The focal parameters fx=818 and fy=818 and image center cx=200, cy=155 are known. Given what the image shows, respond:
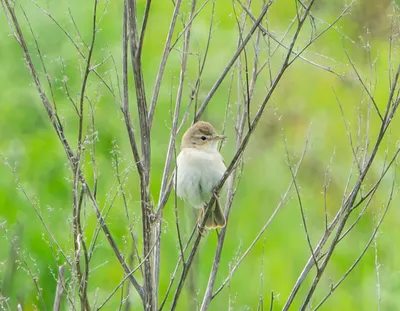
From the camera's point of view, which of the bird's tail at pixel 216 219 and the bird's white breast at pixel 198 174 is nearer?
the bird's tail at pixel 216 219

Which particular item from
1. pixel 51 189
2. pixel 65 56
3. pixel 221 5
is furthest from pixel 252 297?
pixel 221 5

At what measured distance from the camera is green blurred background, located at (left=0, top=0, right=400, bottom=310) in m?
5.85

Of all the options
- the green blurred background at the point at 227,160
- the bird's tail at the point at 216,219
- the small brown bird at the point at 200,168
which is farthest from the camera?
the green blurred background at the point at 227,160

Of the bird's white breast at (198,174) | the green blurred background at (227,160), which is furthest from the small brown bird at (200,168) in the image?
the green blurred background at (227,160)

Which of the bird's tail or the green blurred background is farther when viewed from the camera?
the green blurred background

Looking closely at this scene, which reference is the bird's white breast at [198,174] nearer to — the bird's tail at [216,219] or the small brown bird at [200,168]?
the small brown bird at [200,168]

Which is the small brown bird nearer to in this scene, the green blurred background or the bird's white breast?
the bird's white breast

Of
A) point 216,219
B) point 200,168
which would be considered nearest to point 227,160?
point 200,168

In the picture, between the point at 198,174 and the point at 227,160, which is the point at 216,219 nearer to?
the point at 198,174

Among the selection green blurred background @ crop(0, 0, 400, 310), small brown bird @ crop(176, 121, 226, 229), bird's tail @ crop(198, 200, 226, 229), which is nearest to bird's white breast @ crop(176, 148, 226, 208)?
small brown bird @ crop(176, 121, 226, 229)

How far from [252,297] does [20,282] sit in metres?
1.68

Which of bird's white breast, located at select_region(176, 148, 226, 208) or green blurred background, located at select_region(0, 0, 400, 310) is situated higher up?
bird's white breast, located at select_region(176, 148, 226, 208)

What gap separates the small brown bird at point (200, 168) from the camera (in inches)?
173

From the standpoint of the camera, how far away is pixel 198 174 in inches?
173
